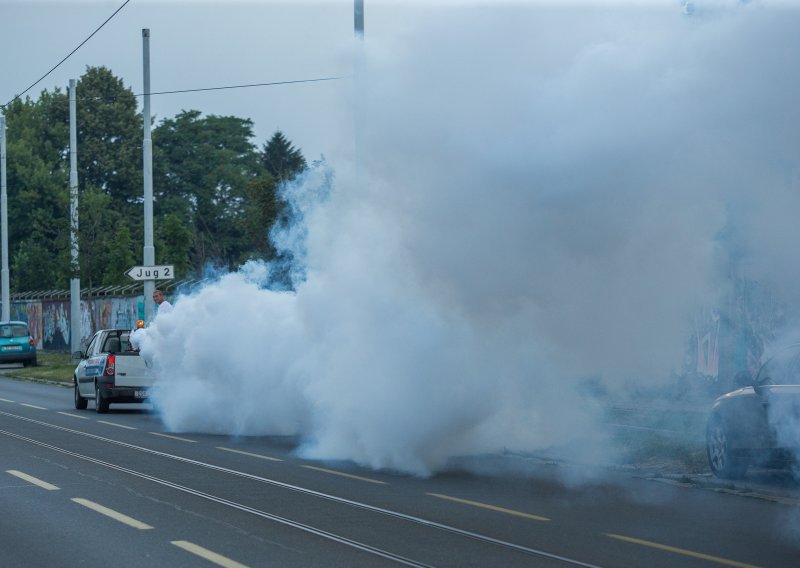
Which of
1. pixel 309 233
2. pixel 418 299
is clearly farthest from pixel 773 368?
pixel 309 233

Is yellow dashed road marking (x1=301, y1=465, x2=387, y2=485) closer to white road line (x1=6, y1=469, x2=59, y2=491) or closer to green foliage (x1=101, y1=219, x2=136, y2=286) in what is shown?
white road line (x1=6, y1=469, x2=59, y2=491)

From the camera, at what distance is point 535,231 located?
1288 centimetres

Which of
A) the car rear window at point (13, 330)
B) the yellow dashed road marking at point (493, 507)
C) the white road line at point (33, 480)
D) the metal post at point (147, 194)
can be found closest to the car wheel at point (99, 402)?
the metal post at point (147, 194)

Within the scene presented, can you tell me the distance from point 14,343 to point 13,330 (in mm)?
509

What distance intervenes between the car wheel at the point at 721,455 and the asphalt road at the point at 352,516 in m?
0.37

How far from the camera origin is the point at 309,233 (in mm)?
16531

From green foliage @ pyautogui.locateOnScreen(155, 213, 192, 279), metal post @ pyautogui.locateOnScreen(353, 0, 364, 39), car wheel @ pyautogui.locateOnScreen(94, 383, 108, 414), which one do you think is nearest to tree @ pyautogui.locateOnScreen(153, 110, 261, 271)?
green foliage @ pyautogui.locateOnScreen(155, 213, 192, 279)

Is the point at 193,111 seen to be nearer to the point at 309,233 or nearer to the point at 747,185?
the point at 309,233

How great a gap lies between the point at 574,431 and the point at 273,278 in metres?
7.13

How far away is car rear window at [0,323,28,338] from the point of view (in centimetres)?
4516

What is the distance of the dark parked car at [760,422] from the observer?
12156 mm

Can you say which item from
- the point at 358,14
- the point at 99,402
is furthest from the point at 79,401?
the point at 358,14

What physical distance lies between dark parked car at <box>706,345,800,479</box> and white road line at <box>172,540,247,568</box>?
5.76 m

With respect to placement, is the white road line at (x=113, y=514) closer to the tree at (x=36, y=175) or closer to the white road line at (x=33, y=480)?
the white road line at (x=33, y=480)
